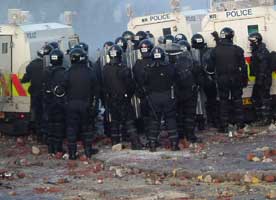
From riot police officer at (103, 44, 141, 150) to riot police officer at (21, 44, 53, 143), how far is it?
134cm

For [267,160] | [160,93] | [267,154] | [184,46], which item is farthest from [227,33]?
[267,160]

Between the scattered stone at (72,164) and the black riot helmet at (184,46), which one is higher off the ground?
the black riot helmet at (184,46)

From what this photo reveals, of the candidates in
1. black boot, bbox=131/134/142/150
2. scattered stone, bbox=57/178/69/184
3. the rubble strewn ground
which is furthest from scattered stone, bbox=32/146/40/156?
scattered stone, bbox=57/178/69/184

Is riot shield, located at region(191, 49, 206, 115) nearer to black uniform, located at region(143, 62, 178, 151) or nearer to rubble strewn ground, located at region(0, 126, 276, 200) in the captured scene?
rubble strewn ground, located at region(0, 126, 276, 200)

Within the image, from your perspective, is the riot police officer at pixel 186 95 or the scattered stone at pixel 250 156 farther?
the riot police officer at pixel 186 95

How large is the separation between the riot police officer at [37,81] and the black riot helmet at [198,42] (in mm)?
2714

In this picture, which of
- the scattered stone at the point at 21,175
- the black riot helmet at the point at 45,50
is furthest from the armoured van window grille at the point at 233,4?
the scattered stone at the point at 21,175

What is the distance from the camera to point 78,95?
12.0 metres

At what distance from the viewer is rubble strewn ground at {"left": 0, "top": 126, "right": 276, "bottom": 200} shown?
9.30 m

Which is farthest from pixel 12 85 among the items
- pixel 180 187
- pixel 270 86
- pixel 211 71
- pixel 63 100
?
pixel 180 187

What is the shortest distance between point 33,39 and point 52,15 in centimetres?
2535

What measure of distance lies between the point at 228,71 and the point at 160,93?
Answer: 6.26ft

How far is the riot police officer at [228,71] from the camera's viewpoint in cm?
1338

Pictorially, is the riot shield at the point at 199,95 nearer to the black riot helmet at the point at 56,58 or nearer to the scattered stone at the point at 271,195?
the black riot helmet at the point at 56,58
